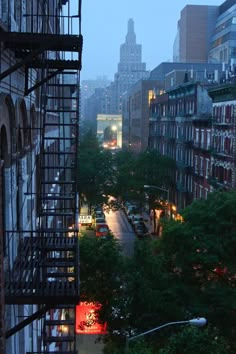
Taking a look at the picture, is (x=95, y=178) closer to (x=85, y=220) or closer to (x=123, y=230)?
(x=85, y=220)

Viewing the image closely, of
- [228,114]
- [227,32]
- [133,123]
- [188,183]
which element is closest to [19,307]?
[228,114]

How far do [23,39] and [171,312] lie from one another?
49.1 feet

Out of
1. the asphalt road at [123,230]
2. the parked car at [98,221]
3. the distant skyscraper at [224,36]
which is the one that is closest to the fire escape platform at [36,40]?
the asphalt road at [123,230]

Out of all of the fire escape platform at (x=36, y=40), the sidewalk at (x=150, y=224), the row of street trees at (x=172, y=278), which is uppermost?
the fire escape platform at (x=36, y=40)

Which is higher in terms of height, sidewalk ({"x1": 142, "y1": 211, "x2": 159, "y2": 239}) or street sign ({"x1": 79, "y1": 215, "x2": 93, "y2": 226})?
street sign ({"x1": 79, "y1": 215, "x2": 93, "y2": 226})

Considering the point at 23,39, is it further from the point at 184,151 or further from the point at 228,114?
the point at 184,151

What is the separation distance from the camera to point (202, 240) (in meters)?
22.4

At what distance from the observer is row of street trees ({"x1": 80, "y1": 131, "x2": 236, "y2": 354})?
2039 centimetres

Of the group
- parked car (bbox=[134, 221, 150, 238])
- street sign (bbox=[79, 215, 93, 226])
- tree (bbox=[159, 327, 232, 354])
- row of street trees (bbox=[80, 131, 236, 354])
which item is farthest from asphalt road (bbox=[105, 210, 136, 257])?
tree (bbox=[159, 327, 232, 354])

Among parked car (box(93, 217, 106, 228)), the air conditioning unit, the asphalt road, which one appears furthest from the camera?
parked car (box(93, 217, 106, 228))

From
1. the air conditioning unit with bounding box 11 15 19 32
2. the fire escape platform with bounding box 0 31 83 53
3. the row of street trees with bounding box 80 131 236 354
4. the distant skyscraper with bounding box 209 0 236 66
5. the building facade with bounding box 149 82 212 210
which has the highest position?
the distant skyscraper with bounding box 209 0 236 66

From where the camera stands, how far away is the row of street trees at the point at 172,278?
2039cm

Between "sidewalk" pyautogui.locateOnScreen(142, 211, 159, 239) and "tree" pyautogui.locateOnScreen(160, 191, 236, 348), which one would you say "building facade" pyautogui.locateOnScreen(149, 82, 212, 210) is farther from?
"tree" pyautogui.locateOnScreen(160, 191, 236, 348)

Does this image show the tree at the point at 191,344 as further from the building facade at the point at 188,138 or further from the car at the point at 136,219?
the car at the point at 136,219
